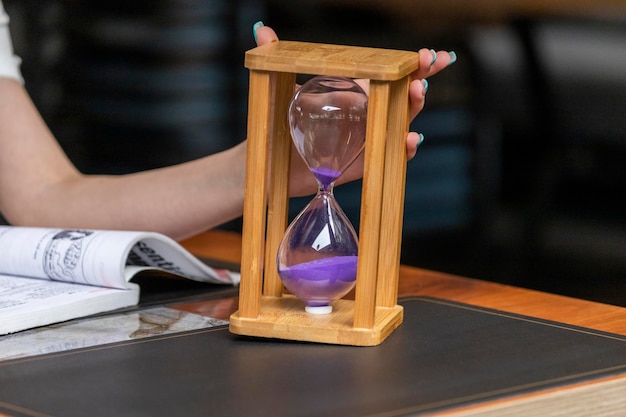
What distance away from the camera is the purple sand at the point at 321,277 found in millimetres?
1069

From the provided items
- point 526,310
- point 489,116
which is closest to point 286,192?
point 526,310

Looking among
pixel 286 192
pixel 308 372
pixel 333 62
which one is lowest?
pixel 308 372

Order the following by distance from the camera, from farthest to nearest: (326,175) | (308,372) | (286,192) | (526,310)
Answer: (526,310), (286,192), (326,175), (308,372)

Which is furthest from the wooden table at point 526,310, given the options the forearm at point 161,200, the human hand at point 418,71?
the human hand at point 418,71

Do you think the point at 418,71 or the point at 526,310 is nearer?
the point at 418,71

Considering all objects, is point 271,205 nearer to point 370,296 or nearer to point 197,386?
point 370,296

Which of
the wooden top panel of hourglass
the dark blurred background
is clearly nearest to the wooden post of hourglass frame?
the wooden top panel of hourglass

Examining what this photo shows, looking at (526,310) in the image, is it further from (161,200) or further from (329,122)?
(161,200)

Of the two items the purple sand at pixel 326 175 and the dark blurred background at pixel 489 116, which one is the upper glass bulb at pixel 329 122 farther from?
the dark blurred background at pixel 489 116

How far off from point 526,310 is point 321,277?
1.11 ft

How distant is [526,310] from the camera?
128cm

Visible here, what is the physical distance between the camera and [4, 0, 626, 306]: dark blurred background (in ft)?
5.63

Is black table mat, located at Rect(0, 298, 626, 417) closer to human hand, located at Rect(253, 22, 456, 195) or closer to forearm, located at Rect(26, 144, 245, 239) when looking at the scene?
human hand, located at Rect(253, 22, 456, 195)

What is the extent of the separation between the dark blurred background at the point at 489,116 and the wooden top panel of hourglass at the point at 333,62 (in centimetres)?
75
